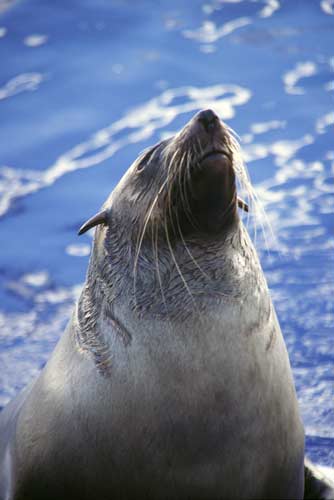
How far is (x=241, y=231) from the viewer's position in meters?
3.61

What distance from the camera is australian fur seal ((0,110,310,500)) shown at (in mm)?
3381

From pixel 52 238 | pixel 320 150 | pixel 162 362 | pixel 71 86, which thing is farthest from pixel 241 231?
pixel 71 86

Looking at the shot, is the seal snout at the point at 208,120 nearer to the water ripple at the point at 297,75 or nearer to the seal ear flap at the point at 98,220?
the seal ear flap at the point at 98,220

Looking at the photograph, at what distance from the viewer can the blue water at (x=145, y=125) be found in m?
7.05

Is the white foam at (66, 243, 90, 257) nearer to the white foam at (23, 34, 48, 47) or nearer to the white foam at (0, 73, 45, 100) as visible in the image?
the white foam at (0, 73, 45, 100)

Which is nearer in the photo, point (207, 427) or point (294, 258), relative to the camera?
point (207, 427)

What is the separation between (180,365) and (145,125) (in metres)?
6.81

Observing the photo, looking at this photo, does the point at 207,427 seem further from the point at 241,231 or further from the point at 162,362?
the point at 241,231

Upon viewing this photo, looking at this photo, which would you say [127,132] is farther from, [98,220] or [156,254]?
[156,254]

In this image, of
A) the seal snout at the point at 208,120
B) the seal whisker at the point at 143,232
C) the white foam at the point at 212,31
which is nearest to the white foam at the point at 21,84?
the white foam at the point at 212,31

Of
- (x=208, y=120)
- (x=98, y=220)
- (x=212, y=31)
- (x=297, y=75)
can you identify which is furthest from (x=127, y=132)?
(x=208, y=120)

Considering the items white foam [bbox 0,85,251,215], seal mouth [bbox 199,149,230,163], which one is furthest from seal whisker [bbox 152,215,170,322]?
white foam [bbox 0,85,251,215]

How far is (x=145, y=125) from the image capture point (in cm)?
996

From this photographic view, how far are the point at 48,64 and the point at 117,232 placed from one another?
7703mm
